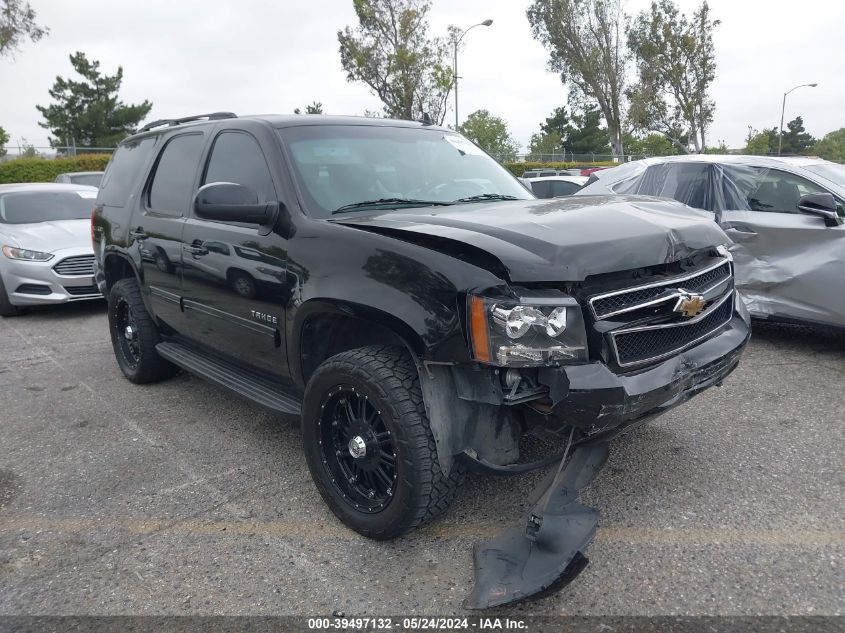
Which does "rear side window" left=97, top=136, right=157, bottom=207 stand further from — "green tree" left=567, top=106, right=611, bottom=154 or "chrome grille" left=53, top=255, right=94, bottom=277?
"green tree" left=567, top=106, right=611, bottom=154

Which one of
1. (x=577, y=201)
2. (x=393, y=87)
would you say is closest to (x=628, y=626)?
(x=577, y=201)

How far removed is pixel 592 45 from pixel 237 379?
4493 cm

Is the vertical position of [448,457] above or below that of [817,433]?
above

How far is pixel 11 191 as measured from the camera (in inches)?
351

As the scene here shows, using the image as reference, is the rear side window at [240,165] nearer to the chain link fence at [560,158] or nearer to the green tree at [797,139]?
the chain link fence at [560,158]

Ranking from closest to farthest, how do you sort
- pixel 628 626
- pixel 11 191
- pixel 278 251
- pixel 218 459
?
1. pixel 628 626
2. pixel 278 251
3. pixel 218 459
4. pixel 11 191

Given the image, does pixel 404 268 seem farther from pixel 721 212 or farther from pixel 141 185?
pixel 721 212

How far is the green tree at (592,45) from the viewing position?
42.4m

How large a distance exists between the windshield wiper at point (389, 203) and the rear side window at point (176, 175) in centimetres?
133

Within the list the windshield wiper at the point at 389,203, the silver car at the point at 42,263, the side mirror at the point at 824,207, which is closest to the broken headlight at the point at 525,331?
the windshield wiper at the point at 389,203

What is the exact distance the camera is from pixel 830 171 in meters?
5.72

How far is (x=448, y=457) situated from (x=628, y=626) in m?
0.87

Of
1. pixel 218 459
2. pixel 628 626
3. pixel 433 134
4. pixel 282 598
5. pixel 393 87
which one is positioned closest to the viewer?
pixel 628 626

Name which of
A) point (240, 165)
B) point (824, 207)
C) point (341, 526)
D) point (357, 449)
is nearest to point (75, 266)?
point (240, 165)
